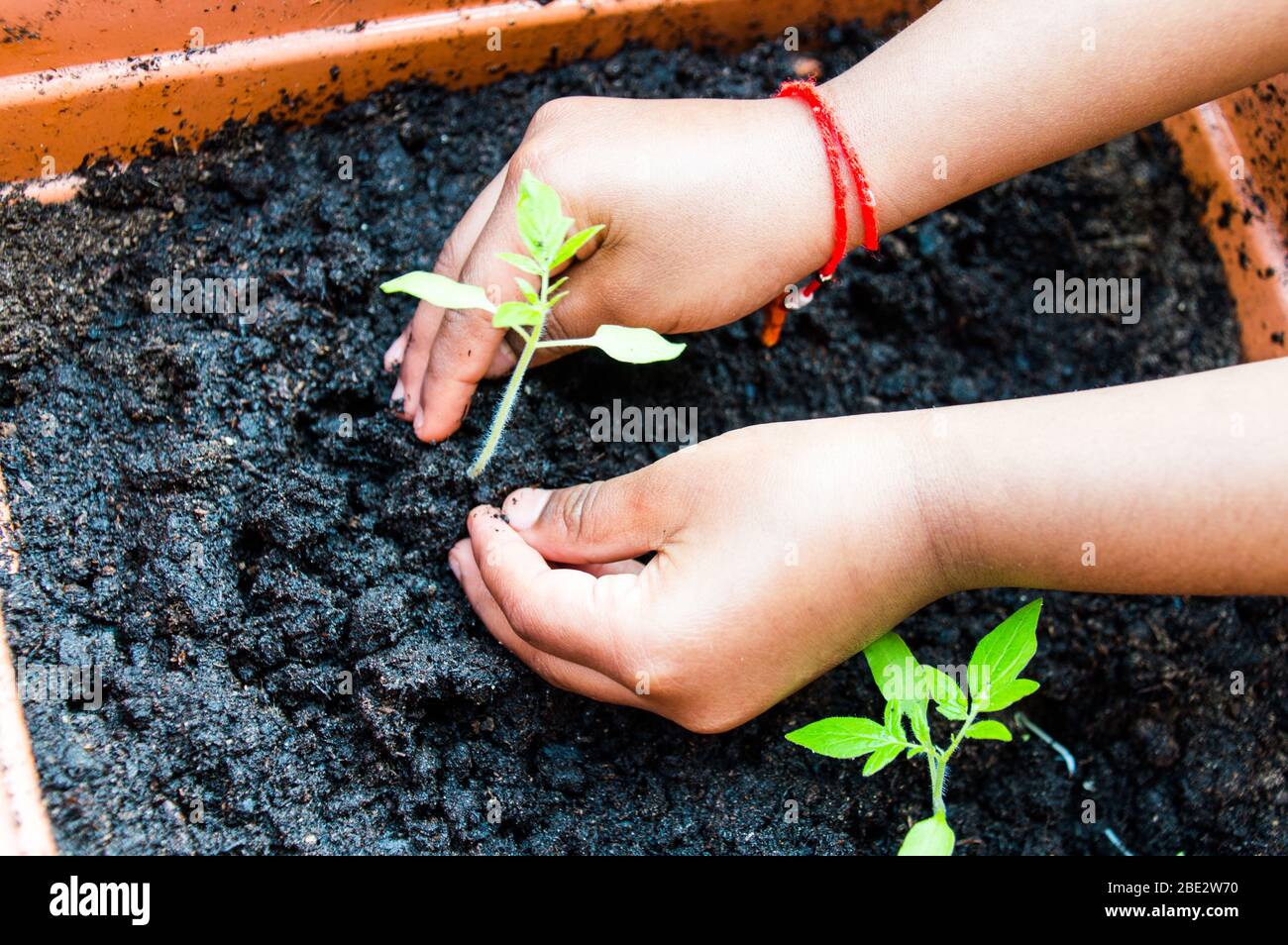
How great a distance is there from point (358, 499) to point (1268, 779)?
1.26m

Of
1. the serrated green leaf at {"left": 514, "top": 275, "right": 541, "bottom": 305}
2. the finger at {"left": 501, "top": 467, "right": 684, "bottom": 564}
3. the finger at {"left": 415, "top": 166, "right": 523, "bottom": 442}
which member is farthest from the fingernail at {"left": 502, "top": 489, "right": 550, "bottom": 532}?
the serrated green leaf at {"left": 514, "top": 275, "right": 541, "bottom": 305}

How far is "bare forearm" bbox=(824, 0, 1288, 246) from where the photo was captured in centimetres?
130

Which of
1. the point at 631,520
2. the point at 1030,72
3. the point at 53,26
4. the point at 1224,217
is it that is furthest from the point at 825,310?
the point at 53,26

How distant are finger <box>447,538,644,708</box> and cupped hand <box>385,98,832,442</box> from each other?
0.17 meters

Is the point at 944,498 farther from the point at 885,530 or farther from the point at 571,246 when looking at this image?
the point at 571,246

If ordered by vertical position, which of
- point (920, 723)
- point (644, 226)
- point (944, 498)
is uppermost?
point (644, 226)

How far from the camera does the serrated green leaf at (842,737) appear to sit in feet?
3.90

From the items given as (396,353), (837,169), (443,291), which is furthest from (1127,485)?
(396,353)

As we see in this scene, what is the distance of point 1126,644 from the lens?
1494 millimetres

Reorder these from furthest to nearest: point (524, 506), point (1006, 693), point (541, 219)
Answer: point (524, 506) → point (1006, 693) → point (541, 219)

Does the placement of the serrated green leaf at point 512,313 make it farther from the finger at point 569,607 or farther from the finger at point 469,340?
the finger at point 569,607

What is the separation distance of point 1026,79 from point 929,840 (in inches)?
35.1

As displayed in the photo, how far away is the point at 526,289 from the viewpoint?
1137 mm
